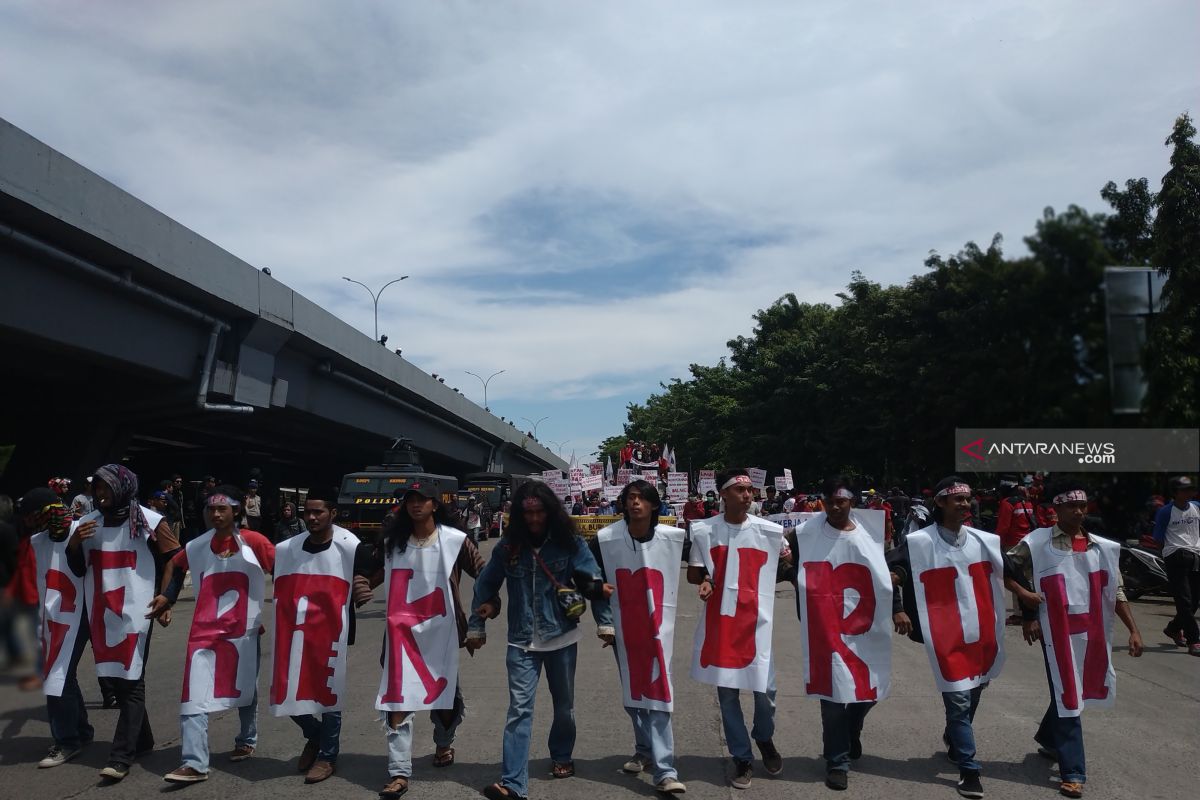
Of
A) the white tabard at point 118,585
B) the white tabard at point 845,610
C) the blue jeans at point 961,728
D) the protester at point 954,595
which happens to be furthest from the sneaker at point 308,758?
the blue jeans at point 961,728

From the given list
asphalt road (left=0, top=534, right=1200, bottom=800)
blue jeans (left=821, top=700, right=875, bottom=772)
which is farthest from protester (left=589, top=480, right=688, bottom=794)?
blue jeans (left=821, top=700, right=875, bottom=772)

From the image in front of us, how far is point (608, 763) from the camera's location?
6.02m

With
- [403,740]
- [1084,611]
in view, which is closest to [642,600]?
[403,740]

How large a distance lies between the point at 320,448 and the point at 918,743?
40233 mm

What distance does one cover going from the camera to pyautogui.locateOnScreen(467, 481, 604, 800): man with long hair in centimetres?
555

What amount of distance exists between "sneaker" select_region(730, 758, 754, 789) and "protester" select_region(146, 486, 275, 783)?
2930 mm

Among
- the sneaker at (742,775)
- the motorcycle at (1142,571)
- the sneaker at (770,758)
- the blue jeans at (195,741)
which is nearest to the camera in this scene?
the sneaker at (742,775)

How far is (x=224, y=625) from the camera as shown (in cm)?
608

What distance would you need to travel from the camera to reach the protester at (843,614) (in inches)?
225

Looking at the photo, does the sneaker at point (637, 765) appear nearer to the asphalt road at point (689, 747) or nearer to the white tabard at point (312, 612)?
the asphalt road at point (689, 747)

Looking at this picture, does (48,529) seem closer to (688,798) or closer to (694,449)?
(688,798)

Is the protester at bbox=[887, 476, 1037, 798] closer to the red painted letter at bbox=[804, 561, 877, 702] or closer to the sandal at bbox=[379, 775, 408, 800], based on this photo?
the red painted letter at bbox=[804, 561, 877, 702]

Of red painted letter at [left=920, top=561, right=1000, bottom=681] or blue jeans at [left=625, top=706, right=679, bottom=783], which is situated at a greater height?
red painted letter at [left=920, top=561, right=1000, bottom=681]

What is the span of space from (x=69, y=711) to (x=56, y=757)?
0.27 m
